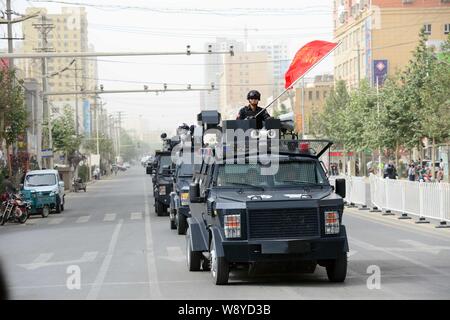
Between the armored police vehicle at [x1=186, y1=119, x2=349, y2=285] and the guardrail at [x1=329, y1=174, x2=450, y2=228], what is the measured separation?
11.4 metres

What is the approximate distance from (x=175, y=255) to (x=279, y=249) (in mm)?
6363

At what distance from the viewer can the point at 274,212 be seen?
13.1 metres

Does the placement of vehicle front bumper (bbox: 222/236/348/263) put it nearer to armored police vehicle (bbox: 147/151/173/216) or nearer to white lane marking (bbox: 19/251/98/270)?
white lane marking (bbox: 19/251/98/270)

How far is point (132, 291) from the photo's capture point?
13.2m

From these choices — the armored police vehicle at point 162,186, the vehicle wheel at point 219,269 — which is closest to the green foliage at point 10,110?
the armored police vehicle at point 162,186

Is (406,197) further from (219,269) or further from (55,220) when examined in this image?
(219,269)

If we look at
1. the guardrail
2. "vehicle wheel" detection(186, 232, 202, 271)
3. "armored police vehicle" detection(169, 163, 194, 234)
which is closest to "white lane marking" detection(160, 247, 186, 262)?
"vehicle wheel" detection(186, 232, 202, 271)

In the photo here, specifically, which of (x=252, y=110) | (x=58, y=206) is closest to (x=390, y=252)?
(x=252, y=110)

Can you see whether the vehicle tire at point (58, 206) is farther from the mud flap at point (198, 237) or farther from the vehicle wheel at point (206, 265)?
the mud flap at point (198, 237)

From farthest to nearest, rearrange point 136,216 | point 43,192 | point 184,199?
1. point 43,192
2. point 136,216
3. point 184,199

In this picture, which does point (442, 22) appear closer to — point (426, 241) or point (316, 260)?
point (426, 241)

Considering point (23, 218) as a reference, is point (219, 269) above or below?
above

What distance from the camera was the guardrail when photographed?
83.4 ft

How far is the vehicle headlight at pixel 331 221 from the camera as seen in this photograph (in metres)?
13.2
